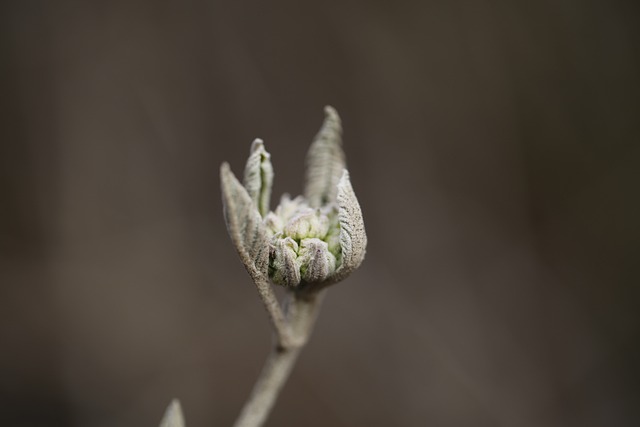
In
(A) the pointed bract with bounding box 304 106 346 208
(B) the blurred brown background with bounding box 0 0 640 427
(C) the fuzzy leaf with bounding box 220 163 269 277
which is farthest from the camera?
(B) the blurred brown background with bounding box 0 0 640 427

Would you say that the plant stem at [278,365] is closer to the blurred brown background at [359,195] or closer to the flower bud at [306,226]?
the flower bud at [306,226]

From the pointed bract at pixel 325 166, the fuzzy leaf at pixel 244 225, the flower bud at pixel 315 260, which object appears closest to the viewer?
the fuzzy leaf at pixel 244 225

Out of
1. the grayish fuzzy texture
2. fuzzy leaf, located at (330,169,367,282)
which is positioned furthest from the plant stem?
fuzzy leaf, located at (330,169,367,282)

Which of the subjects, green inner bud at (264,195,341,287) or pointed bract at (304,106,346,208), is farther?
pointed bract at (304,106,346,208)

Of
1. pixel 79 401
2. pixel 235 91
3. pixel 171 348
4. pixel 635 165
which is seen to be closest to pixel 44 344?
pixel 79 401

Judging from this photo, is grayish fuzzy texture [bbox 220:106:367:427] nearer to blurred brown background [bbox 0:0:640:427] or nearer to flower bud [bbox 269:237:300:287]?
flower bud [bbox 269:237:300:287]

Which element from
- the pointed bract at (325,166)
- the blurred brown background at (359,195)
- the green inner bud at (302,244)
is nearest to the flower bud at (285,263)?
the green inner bud at (302,244)

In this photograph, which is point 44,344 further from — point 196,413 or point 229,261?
point 229,261
